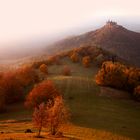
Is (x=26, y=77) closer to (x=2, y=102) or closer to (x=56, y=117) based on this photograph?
(x=2, y=102)

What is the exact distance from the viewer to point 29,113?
370 feet

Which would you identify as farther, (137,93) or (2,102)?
(137,93)

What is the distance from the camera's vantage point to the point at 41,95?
4857 inches

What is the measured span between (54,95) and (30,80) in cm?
3643

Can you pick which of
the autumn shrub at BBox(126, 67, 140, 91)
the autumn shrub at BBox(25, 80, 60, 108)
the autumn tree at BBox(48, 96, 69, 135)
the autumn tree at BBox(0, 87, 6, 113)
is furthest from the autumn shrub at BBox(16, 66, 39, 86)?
the autumn tree at BBox(48, 96, 69, 135)

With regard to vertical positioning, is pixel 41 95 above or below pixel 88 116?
above

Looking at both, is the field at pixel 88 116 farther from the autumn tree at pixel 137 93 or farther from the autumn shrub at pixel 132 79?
the autumn shrub at pixel 132 79

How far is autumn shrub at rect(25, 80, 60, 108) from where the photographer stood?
120m

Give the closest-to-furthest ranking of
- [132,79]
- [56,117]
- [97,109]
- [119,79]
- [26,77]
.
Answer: [56,117] → [97,109] → [119,79] → [132,79] → [26,77]

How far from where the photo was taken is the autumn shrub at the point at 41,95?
394 ft

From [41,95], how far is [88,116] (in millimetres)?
24264

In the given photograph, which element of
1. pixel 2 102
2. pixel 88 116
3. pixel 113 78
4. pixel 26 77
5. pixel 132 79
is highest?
pixel 113 78

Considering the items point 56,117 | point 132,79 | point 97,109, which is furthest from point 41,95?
point 132,79

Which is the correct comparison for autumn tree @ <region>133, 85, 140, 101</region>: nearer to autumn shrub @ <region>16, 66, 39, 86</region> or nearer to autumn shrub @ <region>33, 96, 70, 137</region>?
autumn shrub @ <region>16, 66, 39, 86</region>
